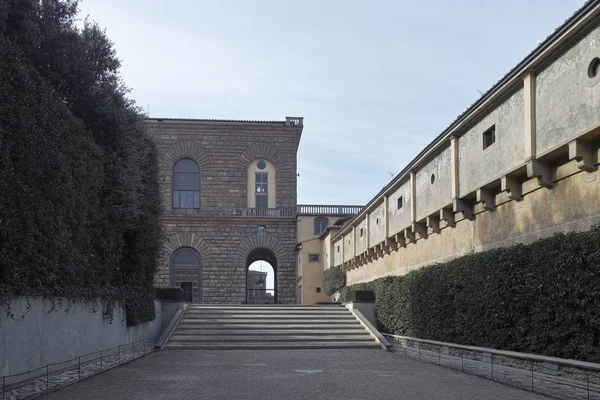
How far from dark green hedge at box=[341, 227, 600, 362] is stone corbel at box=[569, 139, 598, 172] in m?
1.20

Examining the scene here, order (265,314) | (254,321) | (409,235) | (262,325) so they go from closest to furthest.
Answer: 1. (262,325)
2. (409,235)
3. (254,321)
4. (265,314)

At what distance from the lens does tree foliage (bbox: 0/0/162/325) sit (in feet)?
32.5

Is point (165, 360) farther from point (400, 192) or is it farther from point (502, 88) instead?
point (400, 192)

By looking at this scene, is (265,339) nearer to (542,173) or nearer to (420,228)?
(420,228)

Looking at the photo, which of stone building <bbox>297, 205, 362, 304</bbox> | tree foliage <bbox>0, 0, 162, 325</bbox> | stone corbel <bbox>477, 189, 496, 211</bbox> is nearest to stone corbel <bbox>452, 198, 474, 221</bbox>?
stone corbel <bbox>477, 189, 496, 211</bbox>

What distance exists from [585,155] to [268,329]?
1242cm

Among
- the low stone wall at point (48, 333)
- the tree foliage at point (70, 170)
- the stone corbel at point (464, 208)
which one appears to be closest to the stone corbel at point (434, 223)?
the stone corbel at point (464, 208)

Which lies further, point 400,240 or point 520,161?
point 400,240

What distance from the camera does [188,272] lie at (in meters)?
42.1

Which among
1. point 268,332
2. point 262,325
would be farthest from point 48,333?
point 262,325

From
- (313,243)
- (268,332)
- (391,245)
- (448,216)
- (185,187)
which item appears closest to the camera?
(448,216)

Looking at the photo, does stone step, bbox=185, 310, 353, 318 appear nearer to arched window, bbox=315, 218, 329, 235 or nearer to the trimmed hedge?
the trimmed hedge

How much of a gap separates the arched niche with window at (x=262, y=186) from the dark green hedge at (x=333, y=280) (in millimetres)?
8035

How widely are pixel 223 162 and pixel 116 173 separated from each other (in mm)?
28200
